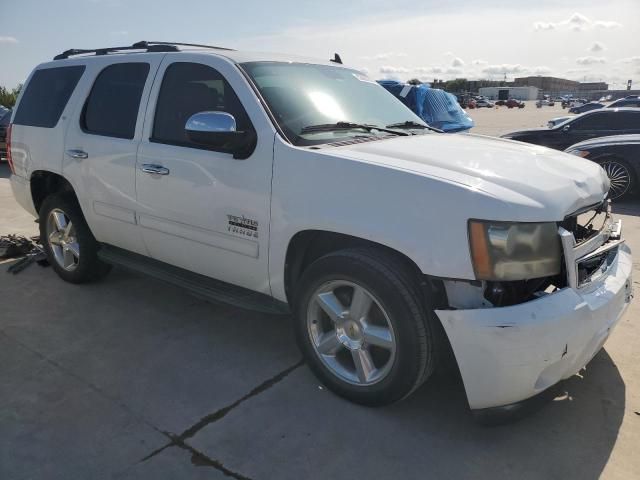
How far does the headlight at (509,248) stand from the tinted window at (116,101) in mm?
2629

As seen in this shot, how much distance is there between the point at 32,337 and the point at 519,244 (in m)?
3.32

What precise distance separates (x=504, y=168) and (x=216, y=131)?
1540 mm

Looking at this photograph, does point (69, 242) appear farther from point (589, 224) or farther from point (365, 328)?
point (589, 224)

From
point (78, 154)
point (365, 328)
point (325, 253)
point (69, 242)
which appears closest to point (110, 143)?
point (78, 154)

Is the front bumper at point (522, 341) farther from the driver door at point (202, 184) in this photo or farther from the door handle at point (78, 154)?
the door handle at point (78, 154)

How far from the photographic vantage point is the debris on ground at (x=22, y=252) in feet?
16.9

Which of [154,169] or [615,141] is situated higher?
[154,169]

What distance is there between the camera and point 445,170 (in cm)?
250

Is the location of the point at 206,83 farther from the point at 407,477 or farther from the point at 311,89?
the point at 407,477

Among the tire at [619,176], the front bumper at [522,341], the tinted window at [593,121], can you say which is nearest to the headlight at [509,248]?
the front bumper at [522,341]

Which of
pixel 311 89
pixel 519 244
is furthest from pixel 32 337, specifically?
pixel 519 244

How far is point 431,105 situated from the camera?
961 centimetres

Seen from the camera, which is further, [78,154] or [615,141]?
[615,141]

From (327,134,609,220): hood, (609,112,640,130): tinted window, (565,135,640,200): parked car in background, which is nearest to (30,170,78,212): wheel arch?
(327,134,609,220): hood
